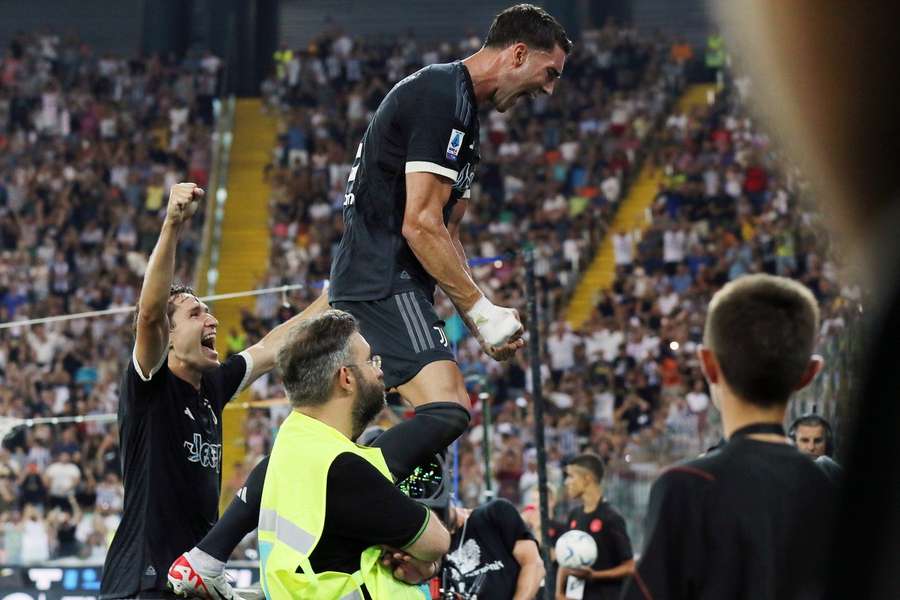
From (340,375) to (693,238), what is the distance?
1676 cm

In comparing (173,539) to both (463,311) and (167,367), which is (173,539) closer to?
(167,367)

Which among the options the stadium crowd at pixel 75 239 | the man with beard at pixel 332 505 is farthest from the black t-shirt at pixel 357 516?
the stadium crowd at pixel 75 239

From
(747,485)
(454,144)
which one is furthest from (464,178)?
(747,485)

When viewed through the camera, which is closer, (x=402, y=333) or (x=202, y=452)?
(x=402, y=333)

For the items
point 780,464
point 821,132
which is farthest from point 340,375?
point 821,132

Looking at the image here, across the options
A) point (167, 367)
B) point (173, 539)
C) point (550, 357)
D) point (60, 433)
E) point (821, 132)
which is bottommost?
point (60, 433)

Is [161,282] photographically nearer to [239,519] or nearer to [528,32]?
[239,519]

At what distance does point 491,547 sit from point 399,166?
10.2ft

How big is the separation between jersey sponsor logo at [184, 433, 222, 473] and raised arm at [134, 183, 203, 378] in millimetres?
358

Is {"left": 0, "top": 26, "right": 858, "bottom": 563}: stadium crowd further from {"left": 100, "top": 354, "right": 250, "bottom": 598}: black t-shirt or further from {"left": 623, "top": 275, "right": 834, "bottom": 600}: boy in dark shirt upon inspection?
{"left": 623, "top": 275, "right": 834, "bottom": 600}: boy in dark shirt

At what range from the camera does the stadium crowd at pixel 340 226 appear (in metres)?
15.0

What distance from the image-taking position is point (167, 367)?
4.48 metres

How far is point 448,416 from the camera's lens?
12.8ft

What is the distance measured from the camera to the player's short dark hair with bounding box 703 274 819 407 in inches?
79.9
